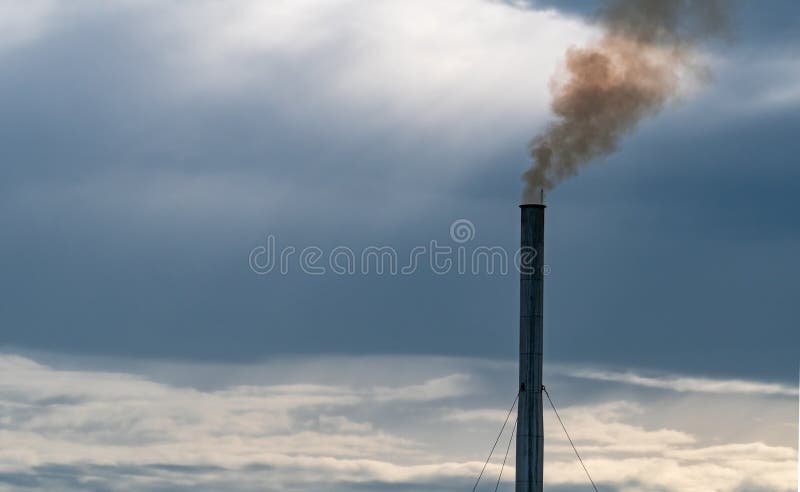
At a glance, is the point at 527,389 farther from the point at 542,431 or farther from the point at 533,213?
the point at 533,213

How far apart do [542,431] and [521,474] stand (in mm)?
2176

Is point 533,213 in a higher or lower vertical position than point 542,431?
higher

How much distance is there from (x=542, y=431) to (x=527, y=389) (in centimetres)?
214

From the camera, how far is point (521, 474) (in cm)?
5966

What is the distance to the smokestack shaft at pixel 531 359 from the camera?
59.2 m

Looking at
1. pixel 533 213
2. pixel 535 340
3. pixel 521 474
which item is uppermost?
pixel 533 213

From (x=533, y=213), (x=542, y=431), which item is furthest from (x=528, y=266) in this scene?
(x=542, y=431)

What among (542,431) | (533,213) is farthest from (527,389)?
(533,213)

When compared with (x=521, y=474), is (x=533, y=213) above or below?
above

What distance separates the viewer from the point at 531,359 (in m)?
59.3

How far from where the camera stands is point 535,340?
59469 millimetres

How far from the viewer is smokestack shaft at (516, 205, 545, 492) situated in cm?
5922

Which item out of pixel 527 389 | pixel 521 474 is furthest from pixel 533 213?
pixel 521 474

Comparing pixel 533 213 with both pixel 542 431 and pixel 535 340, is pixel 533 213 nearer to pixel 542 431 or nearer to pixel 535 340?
pixel 535 340
